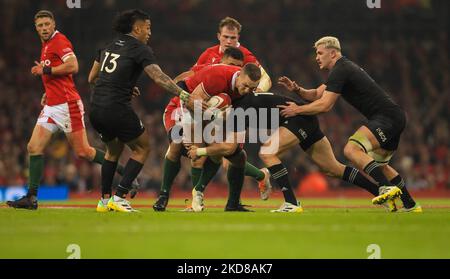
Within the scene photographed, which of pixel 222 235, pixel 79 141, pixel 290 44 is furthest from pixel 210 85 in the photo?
pixel 290 44

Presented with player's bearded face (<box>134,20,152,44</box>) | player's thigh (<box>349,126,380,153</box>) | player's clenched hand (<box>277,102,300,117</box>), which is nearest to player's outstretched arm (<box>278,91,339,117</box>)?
player's clenched hand (<box>277,102,300,117</box>)

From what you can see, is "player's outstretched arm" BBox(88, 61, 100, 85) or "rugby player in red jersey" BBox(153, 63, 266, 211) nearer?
"rugby player in red jersey" BBox(153, 63, 266, 211)

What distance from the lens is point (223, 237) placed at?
762cm

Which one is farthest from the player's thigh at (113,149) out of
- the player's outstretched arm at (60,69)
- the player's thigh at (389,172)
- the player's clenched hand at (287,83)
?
the player's thigh at (389,172)

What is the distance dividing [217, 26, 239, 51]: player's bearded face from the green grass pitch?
10.8 feet

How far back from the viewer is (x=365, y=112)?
445 inches

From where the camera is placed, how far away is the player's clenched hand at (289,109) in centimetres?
1095

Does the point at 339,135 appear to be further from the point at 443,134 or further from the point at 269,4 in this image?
the point at 269,4

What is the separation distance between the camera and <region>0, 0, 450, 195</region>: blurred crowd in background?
25062mm

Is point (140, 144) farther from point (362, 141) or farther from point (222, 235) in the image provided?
point (222, 235)

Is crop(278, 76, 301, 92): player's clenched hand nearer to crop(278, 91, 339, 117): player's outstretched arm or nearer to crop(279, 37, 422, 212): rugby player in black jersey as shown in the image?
crop(279, 37, 422, 212): rugby player in black jersey

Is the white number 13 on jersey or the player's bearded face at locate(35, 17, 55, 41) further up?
the player's bearded face at locate(35, 17, 55, 41)

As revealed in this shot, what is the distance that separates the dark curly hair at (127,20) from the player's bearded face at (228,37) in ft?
6.79
